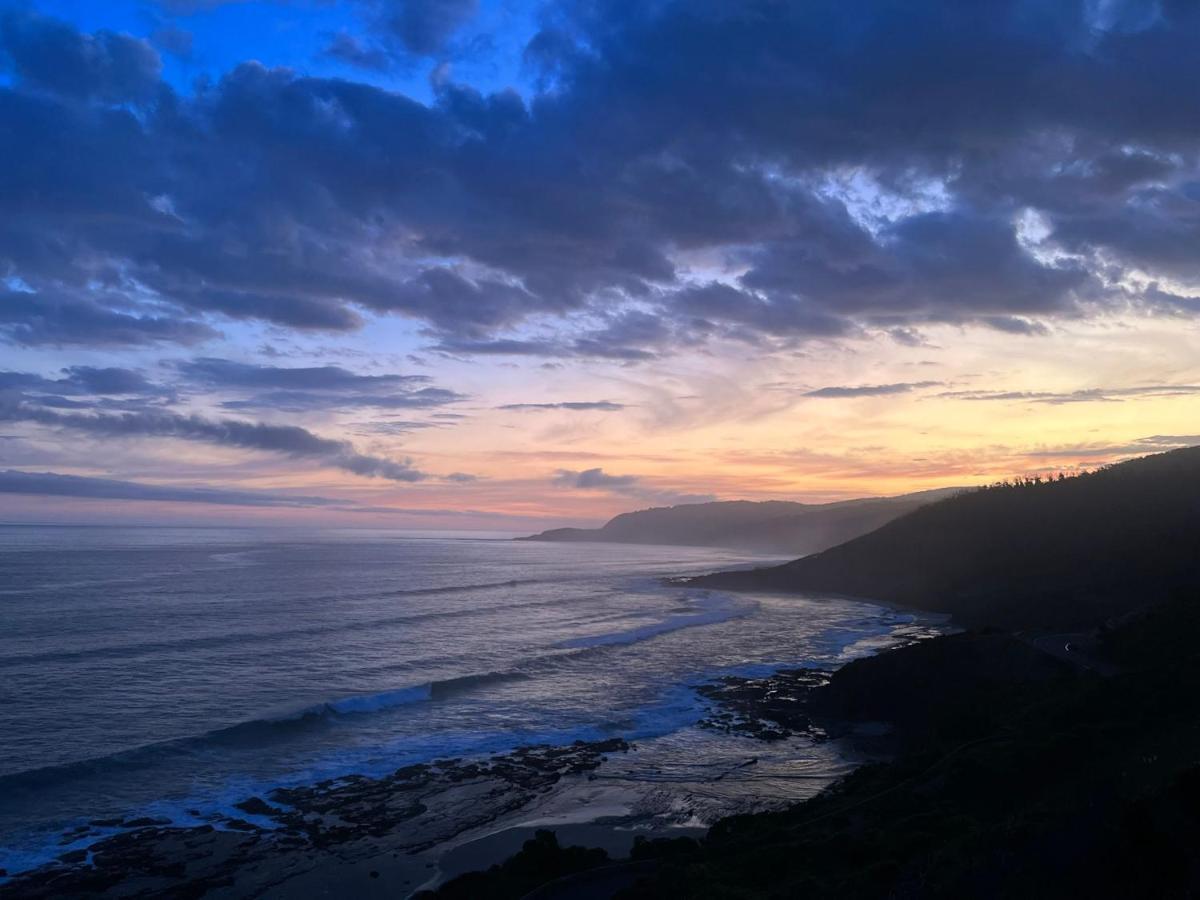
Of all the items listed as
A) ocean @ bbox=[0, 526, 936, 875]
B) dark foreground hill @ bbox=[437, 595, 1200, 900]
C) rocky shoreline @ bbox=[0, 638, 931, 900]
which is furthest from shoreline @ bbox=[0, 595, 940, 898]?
dark foreground hill @ bbox=[437, 595, 1200, 900]

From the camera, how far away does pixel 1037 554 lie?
64.2 meters

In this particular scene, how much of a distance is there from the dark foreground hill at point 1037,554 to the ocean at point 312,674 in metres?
7.56

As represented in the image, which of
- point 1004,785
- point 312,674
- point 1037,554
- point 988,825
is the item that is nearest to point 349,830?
point 988,825

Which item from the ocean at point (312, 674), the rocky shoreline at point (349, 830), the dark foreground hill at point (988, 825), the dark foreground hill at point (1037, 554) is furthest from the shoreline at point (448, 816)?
the dark foreground hill at point (1037, 554)

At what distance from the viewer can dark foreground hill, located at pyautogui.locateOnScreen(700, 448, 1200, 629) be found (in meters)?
50.8

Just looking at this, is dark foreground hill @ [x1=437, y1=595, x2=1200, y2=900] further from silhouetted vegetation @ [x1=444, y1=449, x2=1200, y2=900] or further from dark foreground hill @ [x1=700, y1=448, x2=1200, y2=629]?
dark foreground hill @ [x1=700, y1=448, x2=1200, y2=629]

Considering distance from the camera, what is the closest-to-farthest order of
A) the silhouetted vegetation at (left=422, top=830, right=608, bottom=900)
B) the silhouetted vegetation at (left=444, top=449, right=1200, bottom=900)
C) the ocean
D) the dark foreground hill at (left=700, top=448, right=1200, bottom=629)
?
1. the silhouetted vegetation at (left=444, top=449, right=1200, bottom=900)
2. the silhouetted vegetation at (left=422, top=830, right=608, bottom=900)
3. the ocean
4. the dark foreground hill at (left=700, top=448, right=1200, bottom=629)

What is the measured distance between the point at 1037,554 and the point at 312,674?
5733 cm

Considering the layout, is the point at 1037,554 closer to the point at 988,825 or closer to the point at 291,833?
the point at 988,825

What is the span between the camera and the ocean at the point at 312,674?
21.9 metres

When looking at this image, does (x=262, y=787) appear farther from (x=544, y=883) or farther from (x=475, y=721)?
(x=544, y=883)

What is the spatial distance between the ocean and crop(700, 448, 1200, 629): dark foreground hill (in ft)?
24.8

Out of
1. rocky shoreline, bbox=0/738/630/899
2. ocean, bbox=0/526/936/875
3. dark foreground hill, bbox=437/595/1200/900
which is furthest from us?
ocean, bbox=0/526/936/875

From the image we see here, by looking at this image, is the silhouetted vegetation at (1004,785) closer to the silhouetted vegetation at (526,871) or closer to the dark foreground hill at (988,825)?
the dark foreground hill at (988,825)
